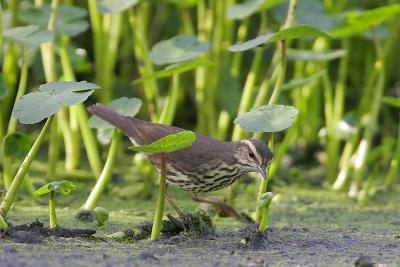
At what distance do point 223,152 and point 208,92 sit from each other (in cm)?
167

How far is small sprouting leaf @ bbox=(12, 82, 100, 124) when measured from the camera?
351 centimetres

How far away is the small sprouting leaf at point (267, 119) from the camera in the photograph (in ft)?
12.0

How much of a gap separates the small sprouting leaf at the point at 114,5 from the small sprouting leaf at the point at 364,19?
132 centimetres

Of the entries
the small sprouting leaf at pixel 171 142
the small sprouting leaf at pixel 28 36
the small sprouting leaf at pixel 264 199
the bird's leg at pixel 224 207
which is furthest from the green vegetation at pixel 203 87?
the small sprouting leaf at pixel 171 142

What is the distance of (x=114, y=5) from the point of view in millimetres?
5281

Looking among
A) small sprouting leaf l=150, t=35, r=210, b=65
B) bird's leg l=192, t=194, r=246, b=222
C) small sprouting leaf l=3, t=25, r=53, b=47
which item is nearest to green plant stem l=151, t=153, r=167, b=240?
bird's leg l=192, t=194, r=246, b=222

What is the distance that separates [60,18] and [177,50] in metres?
0.93

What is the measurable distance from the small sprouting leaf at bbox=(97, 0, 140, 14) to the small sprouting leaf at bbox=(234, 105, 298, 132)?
66.6 inches

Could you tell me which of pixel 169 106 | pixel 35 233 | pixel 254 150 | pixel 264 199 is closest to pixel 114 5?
pixel 169 106

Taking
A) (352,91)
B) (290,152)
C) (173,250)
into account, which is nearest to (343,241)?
(173,250)

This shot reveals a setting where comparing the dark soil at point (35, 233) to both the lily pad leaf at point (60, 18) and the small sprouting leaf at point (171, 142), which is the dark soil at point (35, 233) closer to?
the small sprouting leaf at point (171, 142)

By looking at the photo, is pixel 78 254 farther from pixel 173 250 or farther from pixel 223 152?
pixel 223 152

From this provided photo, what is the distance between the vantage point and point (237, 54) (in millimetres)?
6105

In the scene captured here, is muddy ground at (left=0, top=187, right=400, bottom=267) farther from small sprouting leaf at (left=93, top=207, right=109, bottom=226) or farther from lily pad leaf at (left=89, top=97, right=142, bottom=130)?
lily pad leaf at (left=89, top=97, right=142, bottom=130)
